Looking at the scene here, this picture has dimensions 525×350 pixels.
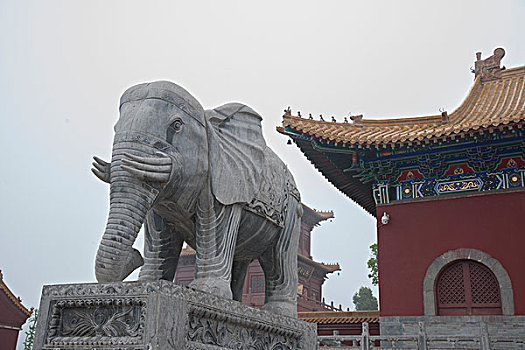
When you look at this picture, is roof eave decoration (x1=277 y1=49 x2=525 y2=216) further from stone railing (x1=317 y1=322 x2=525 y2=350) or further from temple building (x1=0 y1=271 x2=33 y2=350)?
temple building (x1=0 y1=271 x2=33 y2=350)

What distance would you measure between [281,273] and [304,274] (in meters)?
23.5

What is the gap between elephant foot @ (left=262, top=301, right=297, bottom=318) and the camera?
14.2ft

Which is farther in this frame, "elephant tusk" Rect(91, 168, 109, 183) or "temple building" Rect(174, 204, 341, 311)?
"temple building" Rect(174, 204, 341, 311)

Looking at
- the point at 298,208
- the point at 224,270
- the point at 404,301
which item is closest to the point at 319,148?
the point at 404,301

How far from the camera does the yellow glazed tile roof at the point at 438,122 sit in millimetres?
11484

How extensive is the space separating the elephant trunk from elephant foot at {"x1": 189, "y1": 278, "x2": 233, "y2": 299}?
408mm

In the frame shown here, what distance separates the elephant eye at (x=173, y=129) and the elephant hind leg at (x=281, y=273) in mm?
1436

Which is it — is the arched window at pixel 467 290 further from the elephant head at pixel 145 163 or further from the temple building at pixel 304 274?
the temple building at pixel 304 274

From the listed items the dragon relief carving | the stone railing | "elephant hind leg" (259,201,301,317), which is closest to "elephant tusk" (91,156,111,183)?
the dragon relief carving

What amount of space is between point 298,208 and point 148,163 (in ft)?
6.17

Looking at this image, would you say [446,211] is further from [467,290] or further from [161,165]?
[161,165]

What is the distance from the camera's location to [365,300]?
43875 millimetres

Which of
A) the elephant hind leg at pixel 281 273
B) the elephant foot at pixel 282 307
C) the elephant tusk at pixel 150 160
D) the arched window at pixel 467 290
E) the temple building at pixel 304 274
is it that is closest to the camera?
the elephant tusk at pixel 150 160

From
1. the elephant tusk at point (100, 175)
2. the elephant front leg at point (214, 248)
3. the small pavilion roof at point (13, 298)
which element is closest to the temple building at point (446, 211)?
the elephant front leg at point (214, 248)
